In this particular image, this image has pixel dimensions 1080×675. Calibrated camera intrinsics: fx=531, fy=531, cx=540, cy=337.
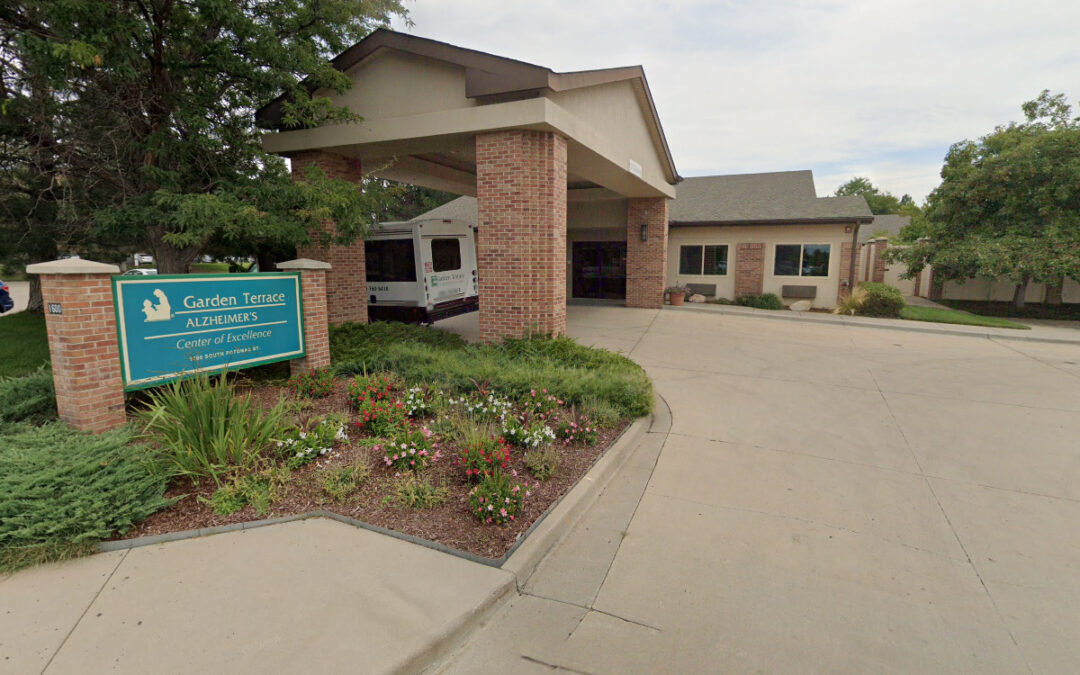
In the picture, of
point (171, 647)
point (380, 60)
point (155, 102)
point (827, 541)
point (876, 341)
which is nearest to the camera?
point (171, 647)

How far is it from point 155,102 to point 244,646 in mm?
8796

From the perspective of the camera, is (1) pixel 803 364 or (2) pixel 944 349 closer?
(1) pixel 803 364

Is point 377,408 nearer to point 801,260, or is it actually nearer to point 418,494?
point 418,494

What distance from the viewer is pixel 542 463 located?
15.8ft

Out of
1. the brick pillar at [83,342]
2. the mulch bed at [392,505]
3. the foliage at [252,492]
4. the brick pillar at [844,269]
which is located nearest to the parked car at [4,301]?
the brick pillar at [83,342]

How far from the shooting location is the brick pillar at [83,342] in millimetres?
4551

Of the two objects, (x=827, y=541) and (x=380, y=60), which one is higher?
(x=380, y=60)

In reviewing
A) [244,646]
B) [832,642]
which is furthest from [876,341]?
[244,646]

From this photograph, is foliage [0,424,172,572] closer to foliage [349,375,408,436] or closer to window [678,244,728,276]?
foliage [349,375,408,436]

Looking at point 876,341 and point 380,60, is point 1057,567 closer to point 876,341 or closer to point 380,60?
point 876,341

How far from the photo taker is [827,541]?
3975mm

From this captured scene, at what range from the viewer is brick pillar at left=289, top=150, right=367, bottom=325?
10.3m

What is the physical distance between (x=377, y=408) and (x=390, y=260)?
307 inches

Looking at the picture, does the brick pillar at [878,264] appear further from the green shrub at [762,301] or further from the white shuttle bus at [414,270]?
the white shuttle bus at [414,270]
